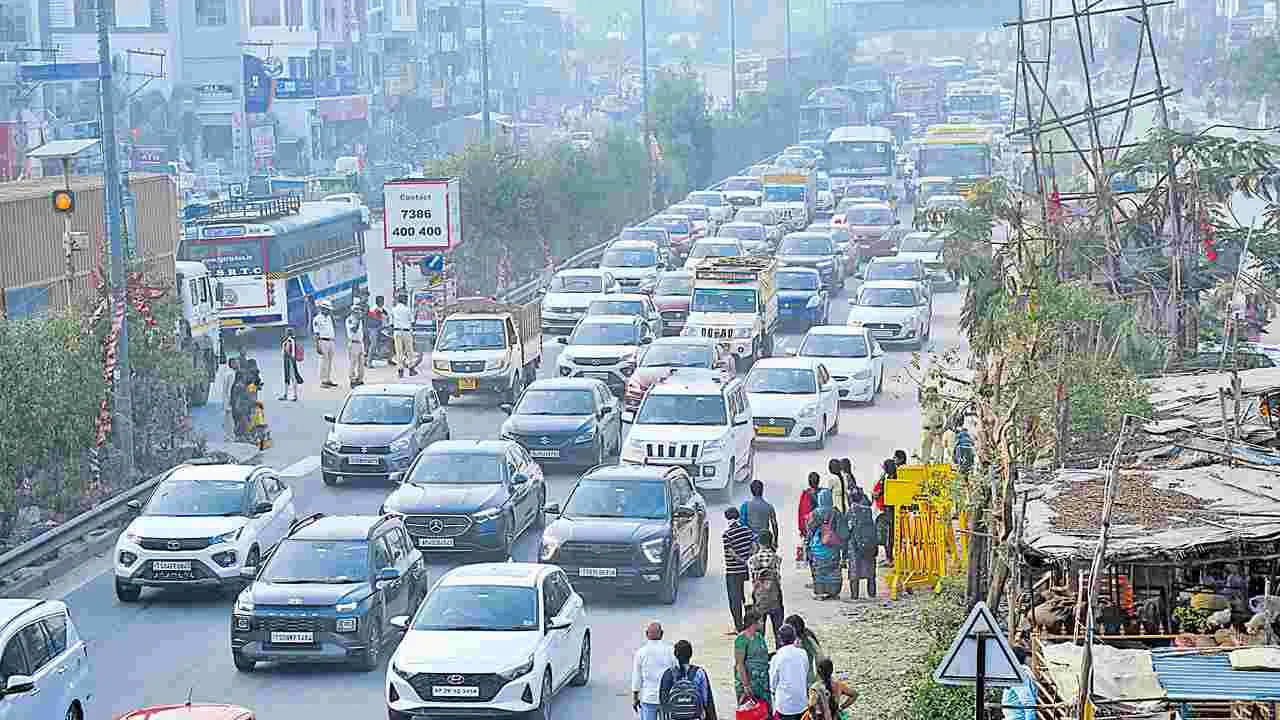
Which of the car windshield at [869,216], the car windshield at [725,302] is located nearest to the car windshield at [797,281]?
the car windshield at [725,302]

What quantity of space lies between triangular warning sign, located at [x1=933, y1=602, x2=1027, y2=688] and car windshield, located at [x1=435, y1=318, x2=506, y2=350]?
84.1 feet

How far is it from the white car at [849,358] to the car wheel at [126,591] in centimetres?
1642

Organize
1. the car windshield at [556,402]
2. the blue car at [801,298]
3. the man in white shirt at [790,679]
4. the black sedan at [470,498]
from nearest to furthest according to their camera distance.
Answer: the man in white shirt at [790,679] → the black sedan at [470,498] → the car windshield at [556,402] → the blue car at [801,298]

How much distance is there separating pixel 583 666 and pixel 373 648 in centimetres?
205

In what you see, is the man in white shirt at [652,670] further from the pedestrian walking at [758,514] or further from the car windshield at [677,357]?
the car windshield at [677,357]

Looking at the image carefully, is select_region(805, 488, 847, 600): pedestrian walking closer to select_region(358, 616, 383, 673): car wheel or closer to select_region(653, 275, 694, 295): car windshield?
select_region(358, 616, 383, 673): car wheel

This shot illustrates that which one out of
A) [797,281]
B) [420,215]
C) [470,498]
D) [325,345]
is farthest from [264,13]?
[470,498]

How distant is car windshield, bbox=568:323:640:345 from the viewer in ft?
130

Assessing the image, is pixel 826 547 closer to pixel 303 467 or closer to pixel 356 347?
pixel 303 467

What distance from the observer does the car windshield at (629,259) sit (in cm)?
5494

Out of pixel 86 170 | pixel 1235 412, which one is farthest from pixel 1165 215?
pixel 86 170

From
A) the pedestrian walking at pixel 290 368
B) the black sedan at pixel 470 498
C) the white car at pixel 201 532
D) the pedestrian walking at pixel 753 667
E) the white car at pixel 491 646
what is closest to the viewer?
the pedestrian walking at pixel 753 667

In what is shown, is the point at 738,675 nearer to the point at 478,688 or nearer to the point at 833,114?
the point at 478,688

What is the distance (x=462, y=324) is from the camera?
3878 centimetres
